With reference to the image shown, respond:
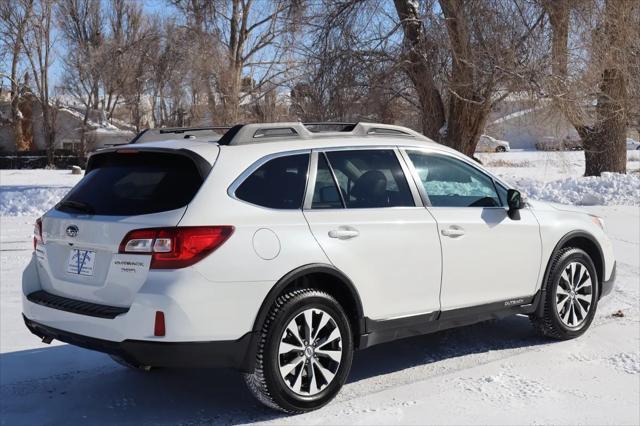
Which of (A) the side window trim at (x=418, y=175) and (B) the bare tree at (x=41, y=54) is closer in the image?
(A) the side window trim at (x=418, y=175)

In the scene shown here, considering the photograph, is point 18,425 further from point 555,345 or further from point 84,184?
point 555,345

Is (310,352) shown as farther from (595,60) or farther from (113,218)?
(595,60)

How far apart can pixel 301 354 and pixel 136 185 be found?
1.43 m

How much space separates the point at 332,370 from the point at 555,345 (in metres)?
2.34

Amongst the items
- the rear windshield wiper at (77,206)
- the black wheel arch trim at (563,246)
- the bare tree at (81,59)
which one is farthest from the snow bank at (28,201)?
the bare tree at (81,59)

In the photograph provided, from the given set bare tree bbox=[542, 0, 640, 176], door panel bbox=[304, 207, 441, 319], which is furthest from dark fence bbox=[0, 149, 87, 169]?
door panel bbox=[304, 207, 441, 319]

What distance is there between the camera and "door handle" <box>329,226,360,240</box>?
4.71 metres

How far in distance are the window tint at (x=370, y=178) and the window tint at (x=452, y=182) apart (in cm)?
22

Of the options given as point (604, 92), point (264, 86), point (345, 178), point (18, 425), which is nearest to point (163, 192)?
point (345, 178)

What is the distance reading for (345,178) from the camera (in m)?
5.05

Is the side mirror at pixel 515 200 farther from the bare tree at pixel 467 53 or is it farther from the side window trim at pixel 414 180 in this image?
the bare tree at pixel 467 53

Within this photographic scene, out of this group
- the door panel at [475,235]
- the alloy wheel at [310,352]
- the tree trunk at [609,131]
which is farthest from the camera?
the tree trunk at [609,131]

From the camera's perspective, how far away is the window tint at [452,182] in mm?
5516

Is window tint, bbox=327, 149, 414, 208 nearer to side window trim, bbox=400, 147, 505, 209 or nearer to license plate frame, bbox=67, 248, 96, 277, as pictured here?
side window trim, bbox=400, 147, 505, 209
